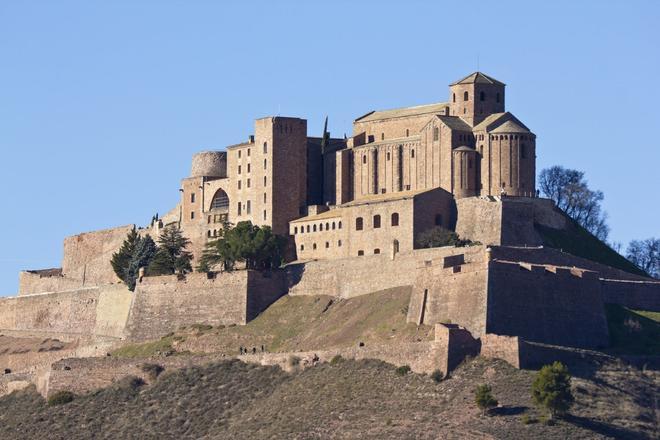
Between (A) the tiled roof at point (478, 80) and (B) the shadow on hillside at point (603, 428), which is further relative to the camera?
(A) the tiled roof at point (478, 80)

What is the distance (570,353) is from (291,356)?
15.0m

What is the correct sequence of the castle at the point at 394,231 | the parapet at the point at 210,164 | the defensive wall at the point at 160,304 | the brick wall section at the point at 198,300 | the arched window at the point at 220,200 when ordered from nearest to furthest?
1. the castle at the point at 394,231
2. the brick wall section at the point at 198,300
3. the defensive wall at the point at 160,304
4. the arched window at the point at 220,200
5. the parapet at the point at 210,164

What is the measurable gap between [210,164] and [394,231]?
2150cm

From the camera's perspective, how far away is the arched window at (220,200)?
432 ft

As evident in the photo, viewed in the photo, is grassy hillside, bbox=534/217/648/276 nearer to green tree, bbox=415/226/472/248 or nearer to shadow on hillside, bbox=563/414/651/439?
green tree, bbox=415/226/472/248

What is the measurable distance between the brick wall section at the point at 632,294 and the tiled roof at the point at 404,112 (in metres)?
19.3

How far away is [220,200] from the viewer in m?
132

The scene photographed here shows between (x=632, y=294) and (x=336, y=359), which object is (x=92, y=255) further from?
(x=632, y=294)

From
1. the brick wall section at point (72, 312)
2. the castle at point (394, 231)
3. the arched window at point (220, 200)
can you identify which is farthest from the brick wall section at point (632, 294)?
the brick wall section at point (72, 312)

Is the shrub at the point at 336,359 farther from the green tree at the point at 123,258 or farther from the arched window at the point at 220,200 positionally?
the arched window at the point at 220,200

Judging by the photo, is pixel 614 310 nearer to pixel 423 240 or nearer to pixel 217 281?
pixel 423 240

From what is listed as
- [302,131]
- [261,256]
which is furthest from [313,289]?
[302,131]

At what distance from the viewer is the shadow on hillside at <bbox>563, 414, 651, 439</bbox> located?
9038 cm

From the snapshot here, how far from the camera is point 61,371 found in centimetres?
11331
